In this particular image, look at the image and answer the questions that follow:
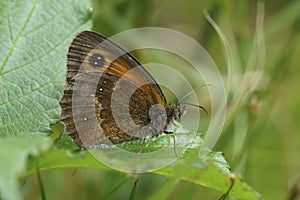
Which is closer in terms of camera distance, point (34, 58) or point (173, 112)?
point (34, 58)

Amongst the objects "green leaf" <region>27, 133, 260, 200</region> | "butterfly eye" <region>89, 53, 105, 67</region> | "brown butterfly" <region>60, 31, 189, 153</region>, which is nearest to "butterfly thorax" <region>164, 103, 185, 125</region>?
"brown butterfly" <region>60, 31, 189, 153</region>

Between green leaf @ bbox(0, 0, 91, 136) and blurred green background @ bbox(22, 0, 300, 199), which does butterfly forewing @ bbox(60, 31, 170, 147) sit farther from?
blurred green background @ bbox(22, 0, 300, 199)

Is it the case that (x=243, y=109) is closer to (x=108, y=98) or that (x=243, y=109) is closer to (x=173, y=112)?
(x=173, y=112)

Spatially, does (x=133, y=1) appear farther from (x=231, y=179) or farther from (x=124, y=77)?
(x=231, y=179)

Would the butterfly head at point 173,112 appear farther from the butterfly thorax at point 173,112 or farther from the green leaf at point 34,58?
the green leaf at point 34,58

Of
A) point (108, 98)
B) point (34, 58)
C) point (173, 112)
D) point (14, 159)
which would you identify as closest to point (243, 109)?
point (173, 112)

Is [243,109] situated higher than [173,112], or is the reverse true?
[173,112]

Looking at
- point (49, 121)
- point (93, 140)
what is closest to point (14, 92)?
point (49, 121)

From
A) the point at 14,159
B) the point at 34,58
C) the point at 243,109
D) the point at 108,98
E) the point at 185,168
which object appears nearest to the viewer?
the point at 14,159
